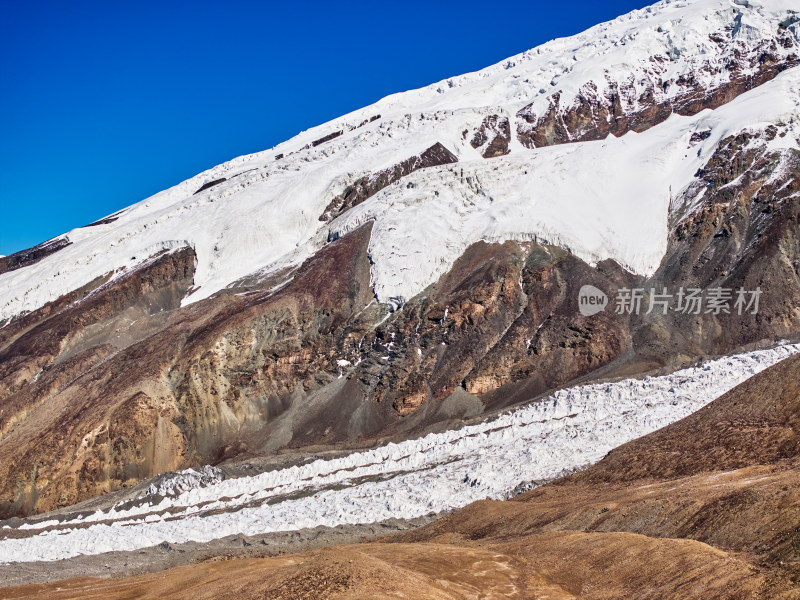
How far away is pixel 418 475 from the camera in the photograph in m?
46.4

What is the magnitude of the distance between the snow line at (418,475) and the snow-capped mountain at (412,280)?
5.90 meters

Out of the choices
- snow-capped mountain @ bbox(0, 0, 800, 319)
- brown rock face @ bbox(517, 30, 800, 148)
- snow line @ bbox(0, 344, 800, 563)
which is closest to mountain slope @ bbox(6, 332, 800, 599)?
snow line @ bbox(0, 344, 800, 563)

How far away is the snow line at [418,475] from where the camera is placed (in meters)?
42.0

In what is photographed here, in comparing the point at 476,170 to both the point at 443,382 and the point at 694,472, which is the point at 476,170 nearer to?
the point at 443,382

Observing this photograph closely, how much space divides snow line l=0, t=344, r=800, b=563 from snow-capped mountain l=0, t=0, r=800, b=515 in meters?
5.90

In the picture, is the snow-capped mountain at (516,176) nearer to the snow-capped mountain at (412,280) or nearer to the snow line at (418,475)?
the snow-capped mountain at (412,280)

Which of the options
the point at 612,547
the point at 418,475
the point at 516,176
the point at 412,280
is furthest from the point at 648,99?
the point at 612,547

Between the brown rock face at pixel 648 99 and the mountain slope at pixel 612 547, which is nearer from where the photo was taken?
the mountain slope at pixel 612 547

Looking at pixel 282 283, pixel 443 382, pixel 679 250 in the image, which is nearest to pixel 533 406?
pixel 443 382

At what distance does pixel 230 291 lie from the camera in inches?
3206

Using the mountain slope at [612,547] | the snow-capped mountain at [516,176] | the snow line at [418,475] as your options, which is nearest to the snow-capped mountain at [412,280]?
the snow-capped mountain at [516,176]

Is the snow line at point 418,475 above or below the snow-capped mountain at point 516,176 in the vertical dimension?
below

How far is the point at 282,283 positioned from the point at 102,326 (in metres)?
20.5

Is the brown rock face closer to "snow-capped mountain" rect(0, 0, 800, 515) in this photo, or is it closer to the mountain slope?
"snow-capped mountain" rect(0, 0, 800, 515)
